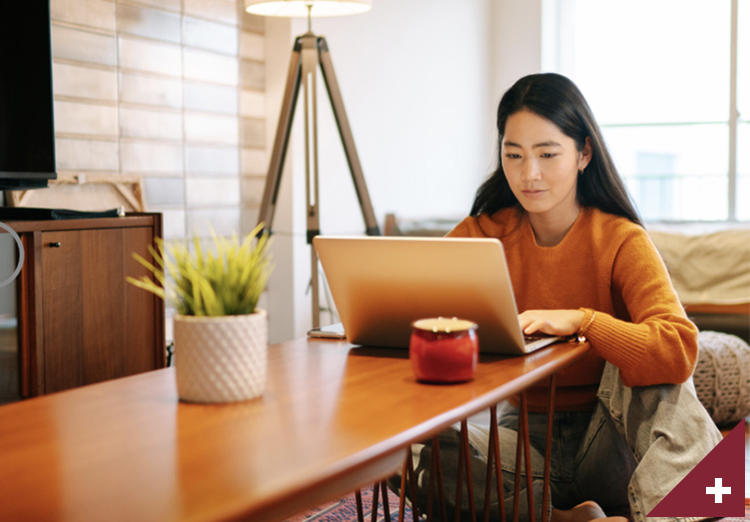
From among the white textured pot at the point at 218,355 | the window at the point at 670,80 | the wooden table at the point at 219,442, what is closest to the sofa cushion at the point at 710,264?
the window at the point at 670,80

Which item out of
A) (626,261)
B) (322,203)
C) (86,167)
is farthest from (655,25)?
(626,261)

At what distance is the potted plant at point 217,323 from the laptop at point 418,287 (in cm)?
29

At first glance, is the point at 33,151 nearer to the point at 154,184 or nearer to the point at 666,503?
the point at 154,184

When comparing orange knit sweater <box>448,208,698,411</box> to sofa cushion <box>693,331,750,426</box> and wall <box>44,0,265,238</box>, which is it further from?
wall <box>44,0,265,238</box>

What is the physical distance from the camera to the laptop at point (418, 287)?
3.58 ft

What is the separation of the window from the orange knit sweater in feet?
10.9

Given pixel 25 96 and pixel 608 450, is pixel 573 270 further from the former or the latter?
pixel 25 96

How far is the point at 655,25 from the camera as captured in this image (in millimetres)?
4785

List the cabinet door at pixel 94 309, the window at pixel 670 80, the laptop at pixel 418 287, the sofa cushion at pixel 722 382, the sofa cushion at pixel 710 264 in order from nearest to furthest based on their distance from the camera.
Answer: the laptop at pixel 418 287 < the cabinet door at pixel 94 309 < the sofa cushion at pixel 722 382 < the sofa cushion at pixel 710 264 < the window at pixel 670 80

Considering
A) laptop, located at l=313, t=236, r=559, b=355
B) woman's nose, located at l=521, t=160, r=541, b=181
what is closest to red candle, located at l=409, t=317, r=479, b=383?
laptop, located at l=313, t=236, r=559, b=355

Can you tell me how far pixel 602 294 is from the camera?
1.50 m

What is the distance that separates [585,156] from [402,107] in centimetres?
267

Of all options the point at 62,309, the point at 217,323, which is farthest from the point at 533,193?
the point at 62,309

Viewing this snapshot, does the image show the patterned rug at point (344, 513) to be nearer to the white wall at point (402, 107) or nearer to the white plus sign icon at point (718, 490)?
the white plus sign icon at point (718, 490)
